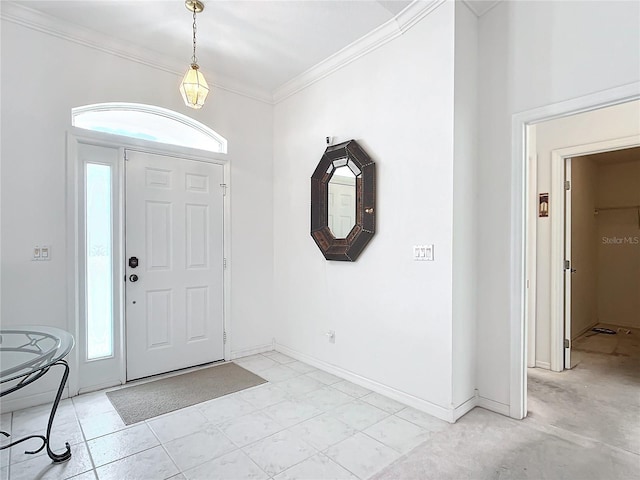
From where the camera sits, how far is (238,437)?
7.63ft

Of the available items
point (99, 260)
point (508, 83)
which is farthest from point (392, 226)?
point (99, 260)

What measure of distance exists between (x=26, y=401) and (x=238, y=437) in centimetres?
173

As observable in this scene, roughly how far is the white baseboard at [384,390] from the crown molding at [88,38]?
9.93 ft

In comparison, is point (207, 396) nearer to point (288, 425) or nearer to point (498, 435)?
point (288, 425)

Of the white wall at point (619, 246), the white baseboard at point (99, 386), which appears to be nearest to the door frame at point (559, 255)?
the white wall at point (619, 246)

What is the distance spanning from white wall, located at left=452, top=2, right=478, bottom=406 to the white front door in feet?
7.94

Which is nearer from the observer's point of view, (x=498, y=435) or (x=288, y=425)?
(x=498, y=435)

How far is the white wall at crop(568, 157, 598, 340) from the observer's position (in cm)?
478

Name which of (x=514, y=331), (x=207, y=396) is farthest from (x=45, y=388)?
(x=514, y=331)

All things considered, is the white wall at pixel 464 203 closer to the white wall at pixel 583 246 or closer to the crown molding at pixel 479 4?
the crown molding at pixel 479 4

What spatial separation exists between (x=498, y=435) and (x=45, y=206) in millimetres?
3687

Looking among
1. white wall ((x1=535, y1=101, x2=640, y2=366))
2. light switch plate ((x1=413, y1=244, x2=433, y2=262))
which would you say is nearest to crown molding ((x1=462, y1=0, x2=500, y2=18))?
white wall ((x1=535, y1=101, x2=640, y2=366))

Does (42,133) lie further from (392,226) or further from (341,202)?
(392,226)

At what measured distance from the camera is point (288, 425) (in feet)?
8.13
